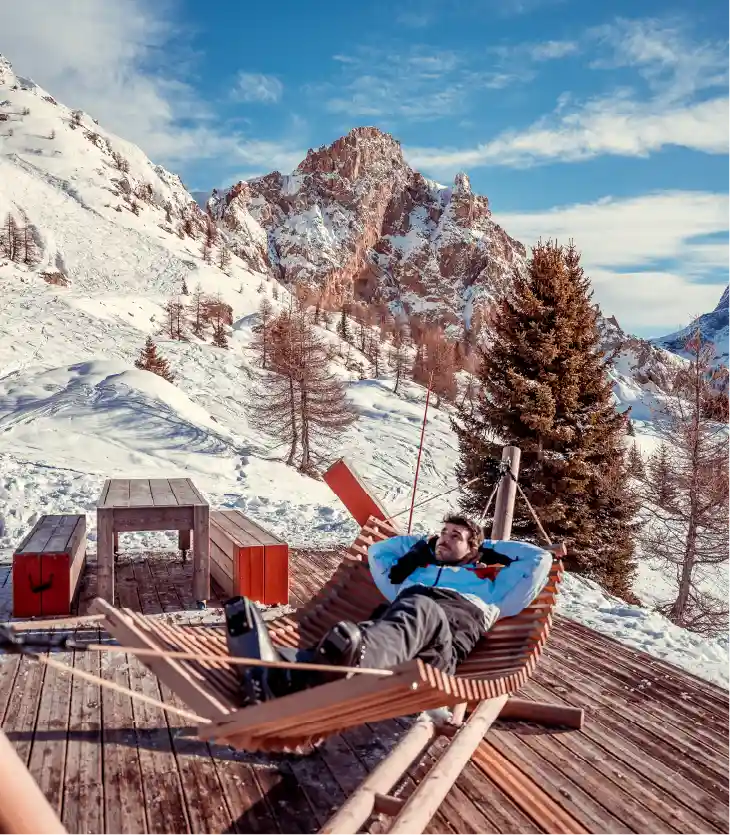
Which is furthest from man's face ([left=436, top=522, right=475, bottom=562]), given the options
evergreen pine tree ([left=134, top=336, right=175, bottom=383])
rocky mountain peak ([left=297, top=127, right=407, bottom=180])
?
rocky mountain peak ([left=297, top=127, right=407, bottom=180])

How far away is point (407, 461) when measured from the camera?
74.3ft

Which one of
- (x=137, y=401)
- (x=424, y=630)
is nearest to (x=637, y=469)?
(x=137, y=401)

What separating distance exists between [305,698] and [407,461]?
20732mm

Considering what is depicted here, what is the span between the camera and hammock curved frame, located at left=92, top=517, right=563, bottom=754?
6.46ft

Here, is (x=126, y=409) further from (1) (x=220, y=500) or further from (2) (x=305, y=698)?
(2) (x=305, y=698)

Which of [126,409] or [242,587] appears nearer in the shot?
[242,587]

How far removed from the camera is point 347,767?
283cm

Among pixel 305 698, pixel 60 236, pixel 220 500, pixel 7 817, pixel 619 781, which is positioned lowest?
pixel 220 500

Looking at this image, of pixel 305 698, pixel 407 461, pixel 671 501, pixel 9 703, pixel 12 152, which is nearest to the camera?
pixel 305 698

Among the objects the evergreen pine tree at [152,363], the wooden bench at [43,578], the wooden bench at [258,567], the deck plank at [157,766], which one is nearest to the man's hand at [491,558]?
the wooden bench at [258,567]

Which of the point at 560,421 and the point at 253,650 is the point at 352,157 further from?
the point at 253,650

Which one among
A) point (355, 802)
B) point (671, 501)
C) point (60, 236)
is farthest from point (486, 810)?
point (60, 236)

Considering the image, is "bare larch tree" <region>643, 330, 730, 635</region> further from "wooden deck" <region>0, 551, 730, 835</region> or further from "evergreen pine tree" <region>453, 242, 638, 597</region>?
"wooden deck" <region>0, 551, 730, 835</region>

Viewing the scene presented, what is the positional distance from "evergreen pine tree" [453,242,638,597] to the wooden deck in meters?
6.98
